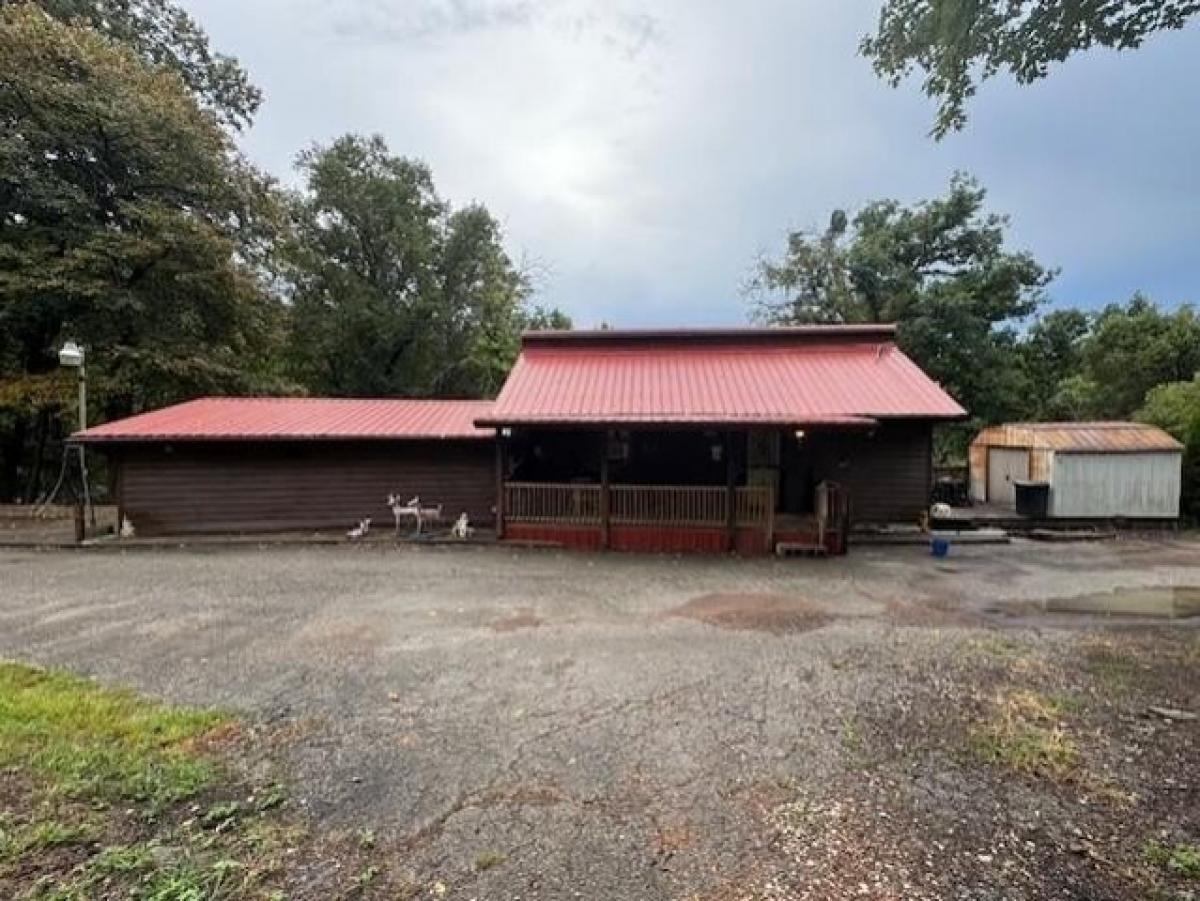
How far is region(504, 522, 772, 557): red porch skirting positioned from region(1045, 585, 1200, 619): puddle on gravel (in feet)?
13.8

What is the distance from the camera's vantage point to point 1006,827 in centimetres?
298

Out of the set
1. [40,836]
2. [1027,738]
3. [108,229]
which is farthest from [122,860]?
[108,229]

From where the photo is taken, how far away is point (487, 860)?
2725 mm

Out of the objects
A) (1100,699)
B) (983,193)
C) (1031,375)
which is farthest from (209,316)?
(1031,375)

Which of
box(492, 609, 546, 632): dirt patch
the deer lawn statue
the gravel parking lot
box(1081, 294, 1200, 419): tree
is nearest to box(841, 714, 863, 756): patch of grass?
the gravel parking lot

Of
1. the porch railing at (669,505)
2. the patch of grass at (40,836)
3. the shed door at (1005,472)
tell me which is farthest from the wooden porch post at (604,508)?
the shed door at (1005,472)

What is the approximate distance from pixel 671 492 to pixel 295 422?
8.19m

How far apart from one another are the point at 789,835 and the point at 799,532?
8.12m

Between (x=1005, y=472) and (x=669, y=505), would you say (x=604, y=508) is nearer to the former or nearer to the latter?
(x=669, y=505)

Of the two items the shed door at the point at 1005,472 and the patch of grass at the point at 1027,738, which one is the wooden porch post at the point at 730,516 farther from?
the shed door at the point at 1005,472

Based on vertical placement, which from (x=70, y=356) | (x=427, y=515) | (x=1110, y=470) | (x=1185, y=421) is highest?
(x=70, y=356)

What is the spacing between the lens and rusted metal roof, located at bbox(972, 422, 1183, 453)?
13344 millimetres

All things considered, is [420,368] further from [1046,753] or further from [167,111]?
[1046,753]

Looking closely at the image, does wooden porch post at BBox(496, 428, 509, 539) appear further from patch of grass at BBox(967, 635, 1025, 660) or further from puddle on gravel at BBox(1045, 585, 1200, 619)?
puddle on gravel at BBox(1045, 585, 1200, 619)
